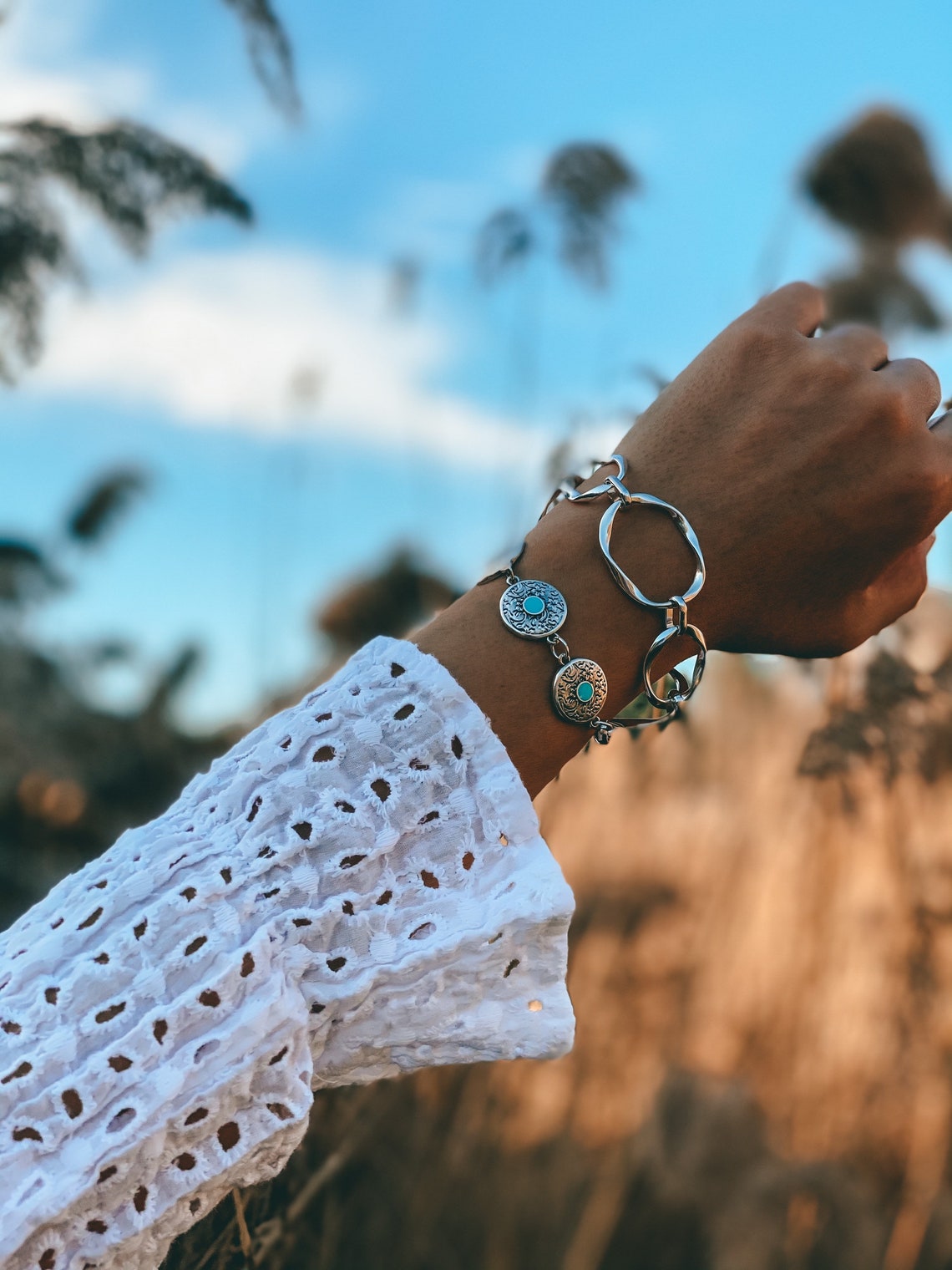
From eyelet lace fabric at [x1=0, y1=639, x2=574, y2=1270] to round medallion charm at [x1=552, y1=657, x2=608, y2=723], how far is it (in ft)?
0.15

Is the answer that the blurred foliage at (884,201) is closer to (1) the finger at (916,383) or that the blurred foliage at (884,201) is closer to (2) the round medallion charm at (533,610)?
(1) the finger at (916,383)

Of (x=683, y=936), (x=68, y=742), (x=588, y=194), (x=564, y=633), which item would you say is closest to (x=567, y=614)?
(x=564, y=633)

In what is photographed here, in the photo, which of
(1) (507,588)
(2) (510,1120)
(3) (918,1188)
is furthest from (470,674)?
(3) (918,1188)

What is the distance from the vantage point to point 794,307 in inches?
28.5

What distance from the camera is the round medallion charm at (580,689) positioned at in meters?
0.62

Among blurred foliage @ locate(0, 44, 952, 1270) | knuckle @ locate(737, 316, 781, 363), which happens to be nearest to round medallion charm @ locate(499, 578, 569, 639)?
knuckle @ locate(737, 316, 781, 363)

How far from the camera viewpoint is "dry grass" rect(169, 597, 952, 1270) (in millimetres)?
1889

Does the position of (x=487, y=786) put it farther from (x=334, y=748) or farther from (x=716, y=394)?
(x=716, y=394)

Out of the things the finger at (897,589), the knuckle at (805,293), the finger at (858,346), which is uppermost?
the knuckle at (805,293)

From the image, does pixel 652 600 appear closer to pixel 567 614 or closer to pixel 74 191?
pixel 567 614

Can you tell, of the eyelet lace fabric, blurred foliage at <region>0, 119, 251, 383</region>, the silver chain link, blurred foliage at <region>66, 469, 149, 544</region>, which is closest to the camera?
the eyelet lace fabric

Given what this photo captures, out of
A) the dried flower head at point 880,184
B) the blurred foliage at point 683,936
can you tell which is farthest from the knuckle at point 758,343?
the dried flower head at point 880,184

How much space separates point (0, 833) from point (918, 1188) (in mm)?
1907

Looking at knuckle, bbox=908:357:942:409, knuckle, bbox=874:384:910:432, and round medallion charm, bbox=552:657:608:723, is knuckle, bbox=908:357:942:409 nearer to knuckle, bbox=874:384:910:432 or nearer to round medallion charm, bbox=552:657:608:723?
knuckle, bbox=874:384:910:432
